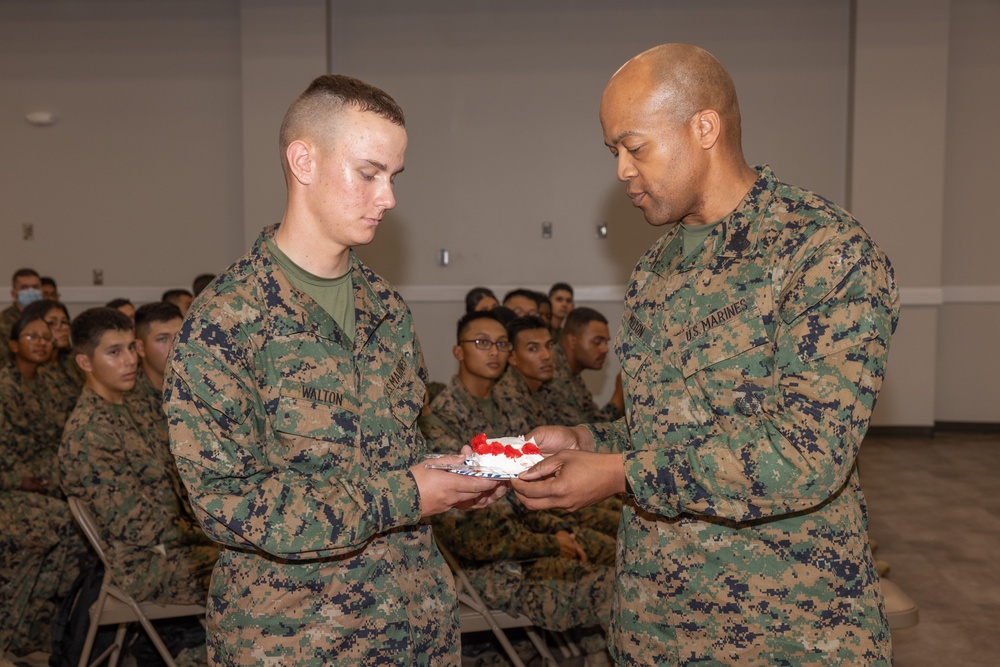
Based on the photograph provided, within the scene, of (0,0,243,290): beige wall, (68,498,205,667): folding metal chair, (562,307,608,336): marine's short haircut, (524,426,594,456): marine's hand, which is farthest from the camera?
(0,0,243,290): beige wall

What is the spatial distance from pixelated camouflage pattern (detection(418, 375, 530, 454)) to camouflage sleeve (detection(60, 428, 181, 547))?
108cm

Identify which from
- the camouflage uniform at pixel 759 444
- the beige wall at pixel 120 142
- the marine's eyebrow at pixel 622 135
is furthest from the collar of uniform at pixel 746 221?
the beige wall at pixel 120 142

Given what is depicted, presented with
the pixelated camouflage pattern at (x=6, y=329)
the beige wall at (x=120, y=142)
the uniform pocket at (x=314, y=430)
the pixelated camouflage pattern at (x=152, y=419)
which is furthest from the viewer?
the beige wall at (x=120, y=142)

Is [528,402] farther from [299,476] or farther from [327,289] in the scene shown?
[299,476]

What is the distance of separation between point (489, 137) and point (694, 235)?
6.92 m

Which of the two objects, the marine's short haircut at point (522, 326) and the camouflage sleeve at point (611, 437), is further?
the marine's short haircut at point (522, 326)

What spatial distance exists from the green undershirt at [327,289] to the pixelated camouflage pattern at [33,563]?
2.78m

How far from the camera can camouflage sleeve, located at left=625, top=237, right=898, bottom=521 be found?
1.58m

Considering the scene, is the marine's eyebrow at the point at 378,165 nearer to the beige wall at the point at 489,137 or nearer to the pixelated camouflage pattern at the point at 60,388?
the pixelated camouflage pattern at the point at 60,388

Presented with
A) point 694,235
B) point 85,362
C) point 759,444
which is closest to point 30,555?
point 85,362

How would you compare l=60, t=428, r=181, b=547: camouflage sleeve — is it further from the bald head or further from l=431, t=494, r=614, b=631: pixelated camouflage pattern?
the bald head

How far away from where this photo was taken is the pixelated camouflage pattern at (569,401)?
5.32 m

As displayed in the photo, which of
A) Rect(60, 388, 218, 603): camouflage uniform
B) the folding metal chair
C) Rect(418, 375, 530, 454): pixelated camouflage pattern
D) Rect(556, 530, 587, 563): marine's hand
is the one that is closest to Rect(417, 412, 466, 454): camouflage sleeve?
Rect(418, 375, 530, 454): pixelated camouflage pattern

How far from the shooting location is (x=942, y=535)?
5504 millimetres
